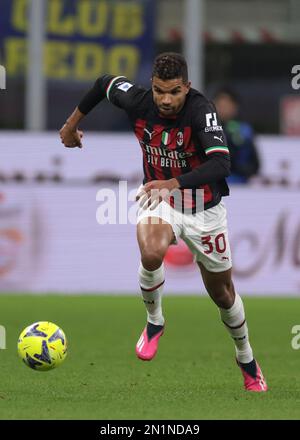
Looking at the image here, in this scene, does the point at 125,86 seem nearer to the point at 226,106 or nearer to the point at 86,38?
the point at 226,106

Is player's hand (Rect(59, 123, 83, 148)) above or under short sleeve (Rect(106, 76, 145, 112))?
under

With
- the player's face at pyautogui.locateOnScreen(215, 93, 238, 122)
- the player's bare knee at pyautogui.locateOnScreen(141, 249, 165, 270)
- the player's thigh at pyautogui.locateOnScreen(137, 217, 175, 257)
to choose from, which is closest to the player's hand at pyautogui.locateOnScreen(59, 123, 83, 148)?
the player's thigh at pyautogui.locateOnScreen(137, 217, 175, 257)

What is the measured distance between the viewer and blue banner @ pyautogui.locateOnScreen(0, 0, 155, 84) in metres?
19.5

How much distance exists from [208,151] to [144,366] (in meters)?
2.22

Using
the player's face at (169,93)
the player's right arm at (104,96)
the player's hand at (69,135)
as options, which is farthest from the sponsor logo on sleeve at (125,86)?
the player's face at (169,93)

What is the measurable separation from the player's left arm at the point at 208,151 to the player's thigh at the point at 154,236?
366 mm

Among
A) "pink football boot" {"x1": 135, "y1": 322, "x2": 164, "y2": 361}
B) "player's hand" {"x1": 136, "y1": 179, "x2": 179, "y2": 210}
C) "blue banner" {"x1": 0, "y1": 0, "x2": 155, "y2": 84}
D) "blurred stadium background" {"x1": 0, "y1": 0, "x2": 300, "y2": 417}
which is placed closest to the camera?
"player's hand" {"x1": 136, "y1": 179, "x2": 179, "y2": 210}

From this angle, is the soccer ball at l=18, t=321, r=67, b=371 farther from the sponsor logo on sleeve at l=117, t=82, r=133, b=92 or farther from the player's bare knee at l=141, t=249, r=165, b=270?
the sponsor logo on sleeve at l=117, t=82, r=133, b=92

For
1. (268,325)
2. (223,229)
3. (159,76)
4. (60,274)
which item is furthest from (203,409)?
(60,274)

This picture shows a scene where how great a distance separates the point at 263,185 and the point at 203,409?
8675 mm

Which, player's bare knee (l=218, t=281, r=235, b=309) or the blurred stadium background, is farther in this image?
the blurred stadium background

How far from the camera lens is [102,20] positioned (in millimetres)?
19891

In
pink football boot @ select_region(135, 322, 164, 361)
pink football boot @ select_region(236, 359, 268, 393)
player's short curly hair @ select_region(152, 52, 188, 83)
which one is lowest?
pink football boot @ select_region(236, 359, 268, 393)

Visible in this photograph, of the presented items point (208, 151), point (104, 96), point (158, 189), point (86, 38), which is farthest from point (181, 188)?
point (86, 38)
